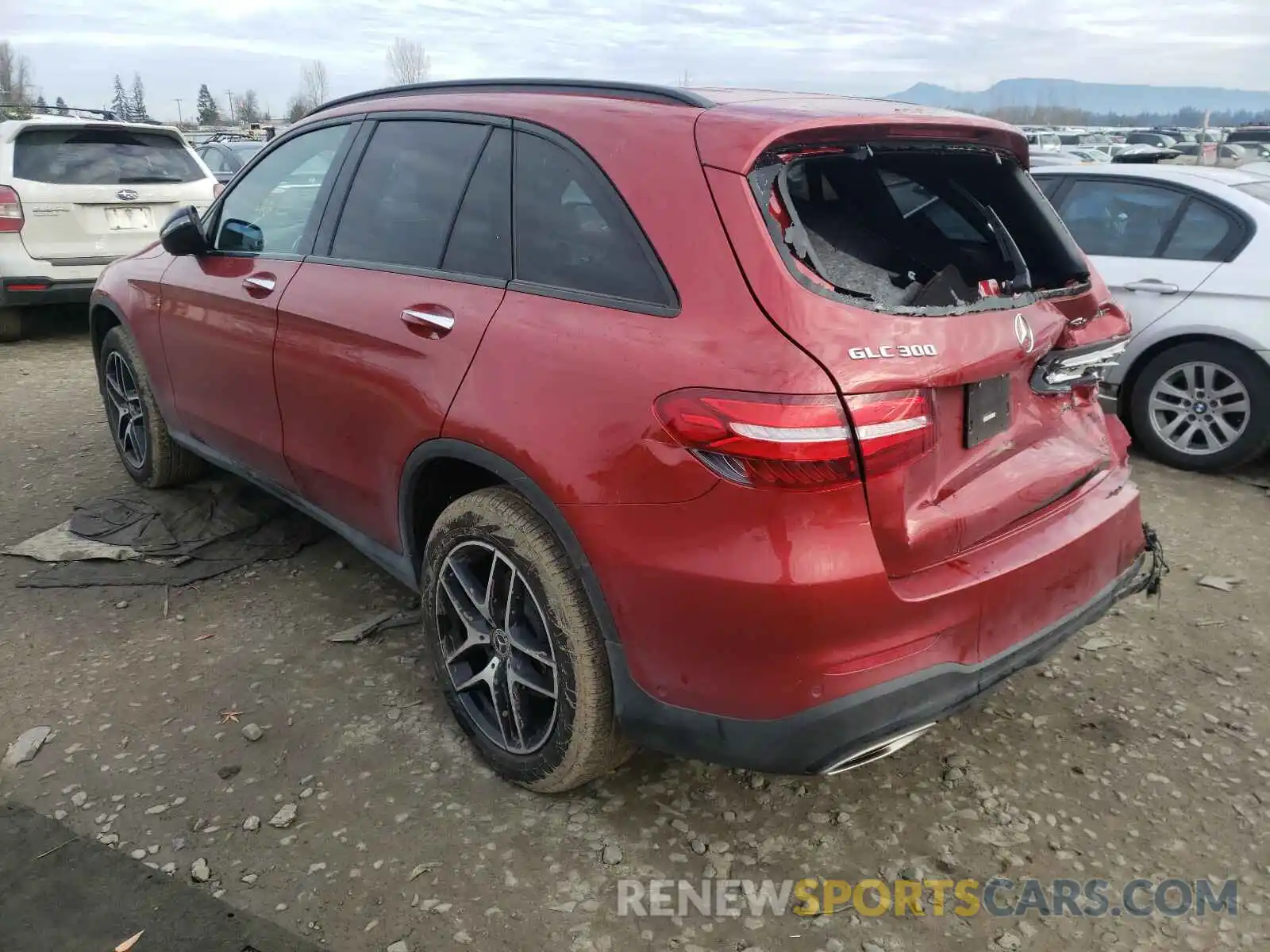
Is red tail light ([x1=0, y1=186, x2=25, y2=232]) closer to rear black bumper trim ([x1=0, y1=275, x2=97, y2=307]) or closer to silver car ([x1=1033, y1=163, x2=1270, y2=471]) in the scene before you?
rear black bumper trim ([x1=0, y1=275, x2=97, y2=307])

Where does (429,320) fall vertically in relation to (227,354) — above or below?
above

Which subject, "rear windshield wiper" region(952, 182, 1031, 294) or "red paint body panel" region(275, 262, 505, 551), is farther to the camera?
"rear windshield wiper" region(952, 182, 1031, 294)

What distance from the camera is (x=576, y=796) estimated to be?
264 cm

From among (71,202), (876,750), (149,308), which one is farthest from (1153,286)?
(71,202)

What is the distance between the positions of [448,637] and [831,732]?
4.11 ft

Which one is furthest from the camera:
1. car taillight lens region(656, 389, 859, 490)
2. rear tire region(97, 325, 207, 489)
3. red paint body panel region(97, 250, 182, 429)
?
rear tire region(97, 325, 207, 489)

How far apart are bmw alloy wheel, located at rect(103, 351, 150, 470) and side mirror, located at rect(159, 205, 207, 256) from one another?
100 cm

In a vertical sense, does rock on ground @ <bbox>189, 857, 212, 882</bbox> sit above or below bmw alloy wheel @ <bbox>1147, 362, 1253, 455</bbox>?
below

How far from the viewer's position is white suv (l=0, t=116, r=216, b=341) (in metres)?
7.32

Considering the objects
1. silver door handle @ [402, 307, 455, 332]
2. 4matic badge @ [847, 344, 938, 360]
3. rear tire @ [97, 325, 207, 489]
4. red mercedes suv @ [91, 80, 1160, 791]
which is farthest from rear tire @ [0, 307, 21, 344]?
4matic badge @ [847, 344, 938, 360]

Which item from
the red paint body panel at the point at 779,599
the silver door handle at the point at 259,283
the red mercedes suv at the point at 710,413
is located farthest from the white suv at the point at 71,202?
the red paint body panel at the point at 779,599

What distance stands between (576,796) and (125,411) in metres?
3.33

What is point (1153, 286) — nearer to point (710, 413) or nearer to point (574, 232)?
point (574, 232)

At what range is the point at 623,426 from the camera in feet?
6.76
